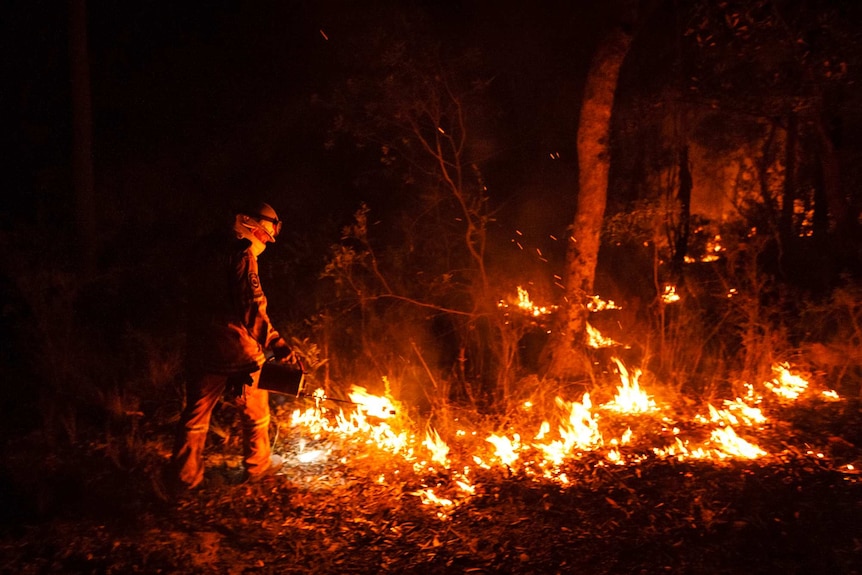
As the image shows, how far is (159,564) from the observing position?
402 centimetres

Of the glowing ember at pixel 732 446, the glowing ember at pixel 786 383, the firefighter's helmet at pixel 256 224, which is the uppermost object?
the firefighter's helmet at pixel 256 224

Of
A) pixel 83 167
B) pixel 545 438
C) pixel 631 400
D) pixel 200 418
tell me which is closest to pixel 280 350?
pixel 200 418

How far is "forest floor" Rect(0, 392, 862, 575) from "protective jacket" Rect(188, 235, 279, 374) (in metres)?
0.99

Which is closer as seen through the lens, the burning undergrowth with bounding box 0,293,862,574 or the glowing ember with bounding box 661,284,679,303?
the burning undergrowth with bounding box 0,293,862,574

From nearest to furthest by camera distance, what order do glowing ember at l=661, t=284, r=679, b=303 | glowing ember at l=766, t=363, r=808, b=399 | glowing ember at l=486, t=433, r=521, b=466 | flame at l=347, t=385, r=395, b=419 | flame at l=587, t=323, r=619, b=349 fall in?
glowing ember at l=486, t=433, r=521, b=466
flame at l=347, t=385, r=395, b=419
glowing ember at l=766, t=363, r=808, b=399
glowing ember at l=661, t=284, r=679, b=303
flame at l=587, t=323, r=619, b=349

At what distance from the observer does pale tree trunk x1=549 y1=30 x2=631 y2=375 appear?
6594 mm

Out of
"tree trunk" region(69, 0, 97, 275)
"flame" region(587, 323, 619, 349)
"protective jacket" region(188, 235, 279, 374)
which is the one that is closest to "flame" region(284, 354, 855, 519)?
"protective jacket" region(188, 235, 279, 374)

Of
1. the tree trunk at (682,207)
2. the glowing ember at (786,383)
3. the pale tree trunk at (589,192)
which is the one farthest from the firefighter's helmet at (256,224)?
the tree trunk at (682,207)

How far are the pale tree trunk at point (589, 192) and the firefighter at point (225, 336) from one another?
325 centimetres

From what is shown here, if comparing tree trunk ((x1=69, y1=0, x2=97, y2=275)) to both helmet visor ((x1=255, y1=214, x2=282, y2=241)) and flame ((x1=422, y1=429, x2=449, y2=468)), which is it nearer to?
helmet visor ((x1=255, y1=214, x2=282, y2=241))

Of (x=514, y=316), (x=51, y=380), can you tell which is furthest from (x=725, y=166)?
(x=51, y=380)

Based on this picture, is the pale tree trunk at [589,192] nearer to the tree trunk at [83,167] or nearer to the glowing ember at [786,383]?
the glowing ember at [786,383]

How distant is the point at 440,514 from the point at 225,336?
2002mm

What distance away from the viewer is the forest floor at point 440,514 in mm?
3961
